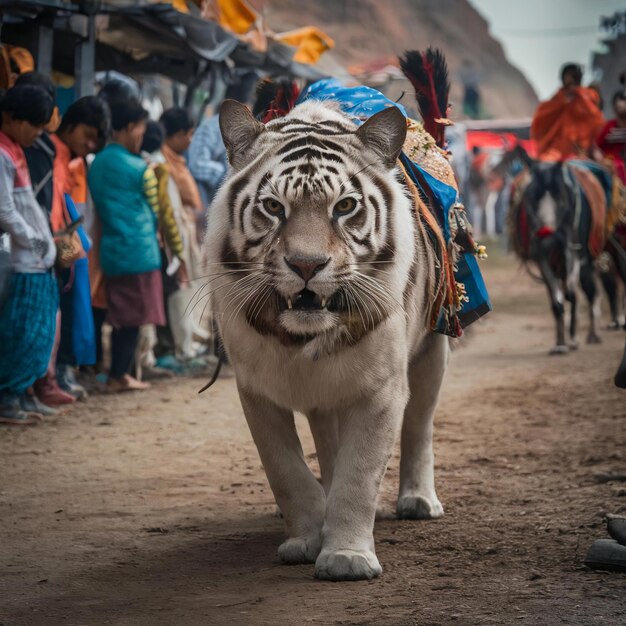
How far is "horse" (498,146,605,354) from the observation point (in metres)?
10.6

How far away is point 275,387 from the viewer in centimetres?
388

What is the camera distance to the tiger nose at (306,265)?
350cm

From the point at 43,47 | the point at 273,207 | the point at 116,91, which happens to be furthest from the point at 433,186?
the point at 116,91

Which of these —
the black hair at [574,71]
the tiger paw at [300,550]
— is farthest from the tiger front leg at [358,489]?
the black hair at [574,71]

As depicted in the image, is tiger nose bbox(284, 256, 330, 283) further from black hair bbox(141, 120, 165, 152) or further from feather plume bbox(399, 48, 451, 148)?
black hair bbox(141, 120, 165, 152)

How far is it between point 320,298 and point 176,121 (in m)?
6.34

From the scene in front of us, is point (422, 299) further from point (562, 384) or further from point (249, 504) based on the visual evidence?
point (562, 384)

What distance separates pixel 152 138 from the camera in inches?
357

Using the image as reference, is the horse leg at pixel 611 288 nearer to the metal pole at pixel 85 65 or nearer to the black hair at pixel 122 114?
the black hair at pixel 122 114

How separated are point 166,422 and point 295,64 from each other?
6.00 metres

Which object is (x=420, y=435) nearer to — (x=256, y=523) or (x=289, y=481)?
(x=256, y=523)

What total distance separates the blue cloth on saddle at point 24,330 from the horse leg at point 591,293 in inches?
244

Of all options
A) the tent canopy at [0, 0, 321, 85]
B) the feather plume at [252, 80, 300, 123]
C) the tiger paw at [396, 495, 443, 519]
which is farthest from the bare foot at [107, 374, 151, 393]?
the tiger paw at [396, 495, 443, 519]

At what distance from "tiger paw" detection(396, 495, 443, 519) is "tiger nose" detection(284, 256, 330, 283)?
1.55 meters
